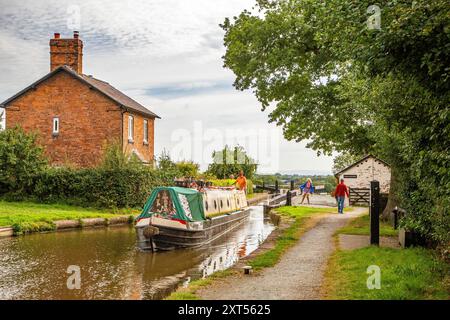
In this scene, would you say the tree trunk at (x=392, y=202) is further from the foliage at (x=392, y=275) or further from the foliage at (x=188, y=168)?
the foliage at (x=188, y=168)

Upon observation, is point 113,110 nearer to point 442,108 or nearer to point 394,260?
point 394,260

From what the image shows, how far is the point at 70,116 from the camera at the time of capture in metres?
30.6

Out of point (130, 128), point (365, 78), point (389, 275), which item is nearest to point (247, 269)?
point (389, 275)

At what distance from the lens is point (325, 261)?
35.7 feet

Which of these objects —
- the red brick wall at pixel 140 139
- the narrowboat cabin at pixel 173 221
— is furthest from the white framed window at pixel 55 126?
the narrowboat cabin at pixel 173 221

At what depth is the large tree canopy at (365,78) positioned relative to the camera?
7055 millimetres

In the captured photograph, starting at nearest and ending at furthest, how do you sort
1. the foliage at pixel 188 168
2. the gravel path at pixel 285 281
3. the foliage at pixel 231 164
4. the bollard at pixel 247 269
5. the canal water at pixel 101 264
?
1. the gravel path at pixel 285 281
2. the bollard at pixel 247 269
3. the canal water at pixel 101 264
4. the foliage at pixel 188 168
5. the foliage at pixel 231 164

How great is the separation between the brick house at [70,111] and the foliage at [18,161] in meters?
5.02

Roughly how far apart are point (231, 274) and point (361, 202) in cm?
2441

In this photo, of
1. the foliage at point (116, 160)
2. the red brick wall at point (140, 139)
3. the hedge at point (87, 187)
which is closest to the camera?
the hedge at point (87, 187)

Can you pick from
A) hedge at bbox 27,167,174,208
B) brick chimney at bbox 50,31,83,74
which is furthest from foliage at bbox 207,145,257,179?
hedge at bbox 27,167,174,208

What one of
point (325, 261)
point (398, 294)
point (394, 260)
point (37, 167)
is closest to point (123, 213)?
point (37, 167)

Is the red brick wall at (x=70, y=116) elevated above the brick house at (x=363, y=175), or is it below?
above

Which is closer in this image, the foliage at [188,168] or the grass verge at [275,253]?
the grass verge at [275,253]
